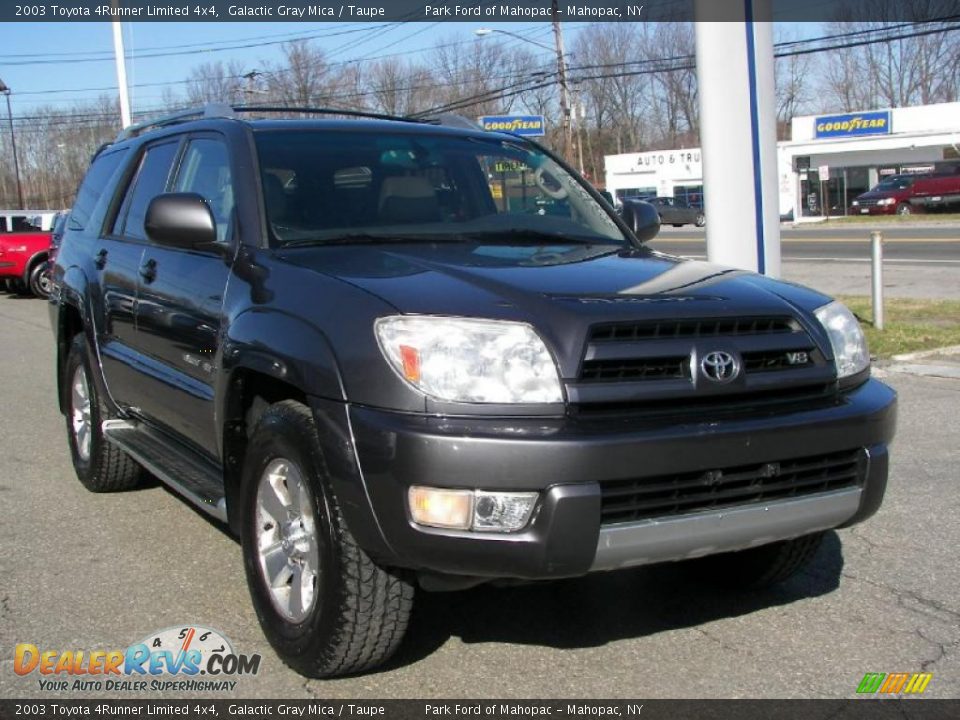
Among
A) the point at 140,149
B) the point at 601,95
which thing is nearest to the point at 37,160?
the point at 601,95

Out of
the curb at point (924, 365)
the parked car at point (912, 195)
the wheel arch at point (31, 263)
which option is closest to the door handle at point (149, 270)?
the curb at point (924, 365)

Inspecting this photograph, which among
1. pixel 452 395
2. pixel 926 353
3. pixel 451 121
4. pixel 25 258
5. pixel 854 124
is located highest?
pixel 854 124

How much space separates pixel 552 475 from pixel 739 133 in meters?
6.23

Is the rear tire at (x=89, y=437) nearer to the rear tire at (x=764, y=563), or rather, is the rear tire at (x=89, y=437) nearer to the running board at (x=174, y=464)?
the running board at (x=174, y=464)

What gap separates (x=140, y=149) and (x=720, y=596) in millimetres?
3624

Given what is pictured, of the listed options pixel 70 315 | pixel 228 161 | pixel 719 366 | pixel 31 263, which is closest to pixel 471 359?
pixel 719 366

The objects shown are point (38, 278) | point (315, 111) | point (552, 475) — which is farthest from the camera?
point (38, 278)

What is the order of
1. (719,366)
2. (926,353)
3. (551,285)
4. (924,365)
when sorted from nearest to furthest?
(719,366) < (551,285) < (924,365) < (926,353)

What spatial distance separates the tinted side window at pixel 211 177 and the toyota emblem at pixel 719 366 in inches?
78.1

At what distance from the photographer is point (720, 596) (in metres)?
4.20

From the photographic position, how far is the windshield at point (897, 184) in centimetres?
4119

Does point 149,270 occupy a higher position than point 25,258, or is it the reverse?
point 25,258

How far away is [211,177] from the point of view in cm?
454

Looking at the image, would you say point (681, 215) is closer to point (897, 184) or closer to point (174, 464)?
point (897, 184)
